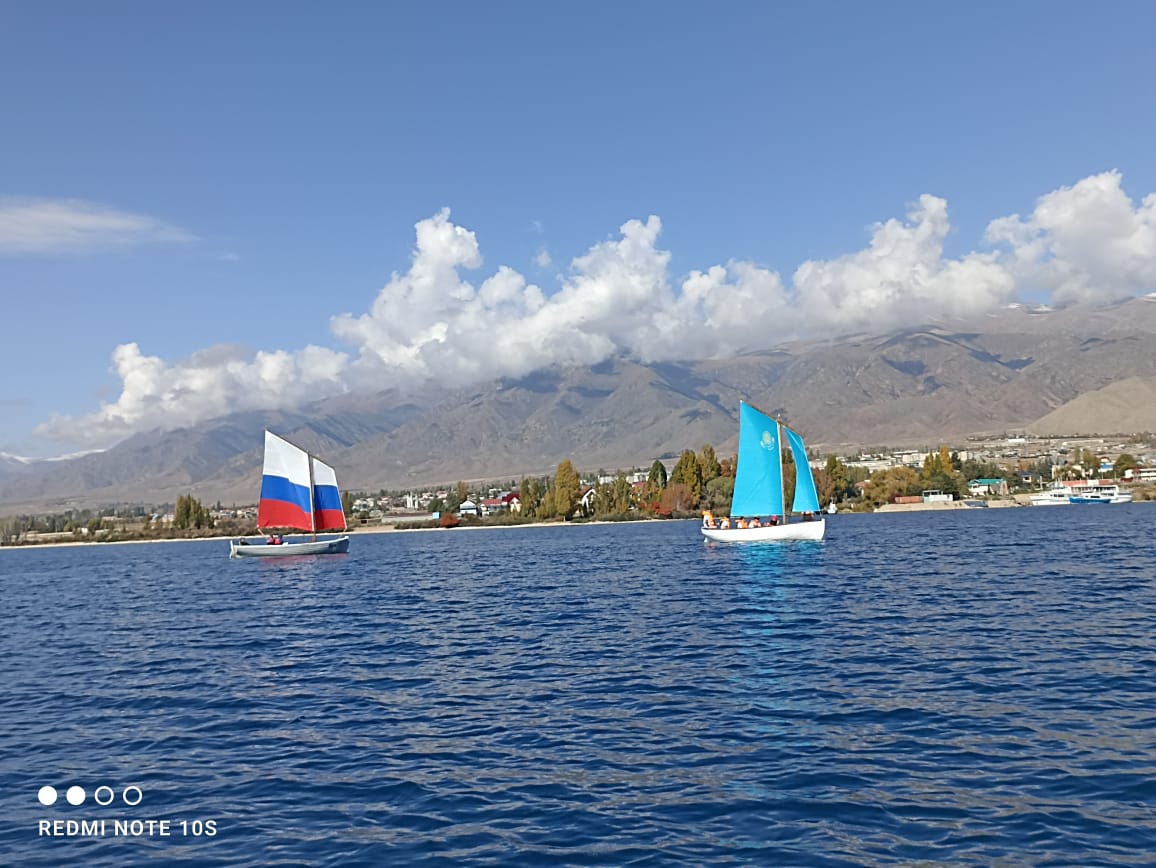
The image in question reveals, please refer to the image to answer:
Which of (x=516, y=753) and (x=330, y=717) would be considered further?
(x=330, y=717)

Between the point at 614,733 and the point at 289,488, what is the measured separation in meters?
115

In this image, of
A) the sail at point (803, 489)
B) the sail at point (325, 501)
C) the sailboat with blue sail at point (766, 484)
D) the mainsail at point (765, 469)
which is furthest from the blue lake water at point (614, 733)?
the sail at point (325, 501)

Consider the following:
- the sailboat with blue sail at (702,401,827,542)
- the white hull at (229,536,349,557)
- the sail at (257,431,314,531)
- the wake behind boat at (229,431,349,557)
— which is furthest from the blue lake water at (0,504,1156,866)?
the white hull at (229,536,349,557)

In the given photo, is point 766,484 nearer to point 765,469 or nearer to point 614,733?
point 765,469

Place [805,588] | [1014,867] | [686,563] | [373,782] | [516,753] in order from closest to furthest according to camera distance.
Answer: [1014,867] < [373,782] < [516,753] < [805,588] < [686,563]

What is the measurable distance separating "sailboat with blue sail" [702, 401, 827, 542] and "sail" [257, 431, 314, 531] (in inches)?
2262

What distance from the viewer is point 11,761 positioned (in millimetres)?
26031

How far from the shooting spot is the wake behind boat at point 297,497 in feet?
427

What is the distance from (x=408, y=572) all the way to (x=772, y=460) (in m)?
39.6

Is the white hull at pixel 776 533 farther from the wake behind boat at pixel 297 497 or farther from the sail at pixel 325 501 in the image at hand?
the sail at pixel 325 501

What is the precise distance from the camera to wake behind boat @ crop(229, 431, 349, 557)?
5118 inches

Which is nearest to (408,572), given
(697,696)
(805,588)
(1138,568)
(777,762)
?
(805,588)

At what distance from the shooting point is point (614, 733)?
25781mm

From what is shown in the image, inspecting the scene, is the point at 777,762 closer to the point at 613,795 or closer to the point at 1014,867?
the point at 613,795
